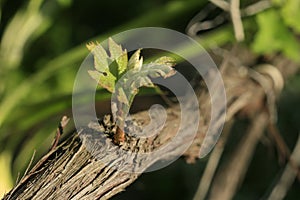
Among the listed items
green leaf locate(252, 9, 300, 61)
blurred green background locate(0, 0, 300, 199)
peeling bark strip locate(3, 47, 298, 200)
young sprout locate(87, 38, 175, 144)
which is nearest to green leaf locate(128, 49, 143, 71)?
young sprout locate(87, 38, 175, 144)

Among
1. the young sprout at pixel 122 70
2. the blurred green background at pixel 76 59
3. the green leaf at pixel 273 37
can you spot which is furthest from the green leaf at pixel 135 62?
the green leaf at pixel 273 37

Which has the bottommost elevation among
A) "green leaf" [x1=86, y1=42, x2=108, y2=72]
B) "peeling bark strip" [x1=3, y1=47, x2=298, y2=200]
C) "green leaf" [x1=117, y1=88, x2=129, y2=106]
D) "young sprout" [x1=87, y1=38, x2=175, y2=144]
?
"peeling bark strip" [x1=3, y1=47, x2=298, y2=200]

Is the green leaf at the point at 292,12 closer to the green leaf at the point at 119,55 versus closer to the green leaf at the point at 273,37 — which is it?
the green leaf at the point at 273,37

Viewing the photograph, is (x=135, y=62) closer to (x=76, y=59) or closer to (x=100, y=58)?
(x=100, y=58)

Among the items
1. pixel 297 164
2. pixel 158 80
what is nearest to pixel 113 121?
pixel 158 80

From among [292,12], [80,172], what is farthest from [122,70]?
[292,12]

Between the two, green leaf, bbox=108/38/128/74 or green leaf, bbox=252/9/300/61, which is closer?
green leaf, bbox=108/38/128/74

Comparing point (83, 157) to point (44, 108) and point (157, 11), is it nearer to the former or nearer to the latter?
point (44, 108)

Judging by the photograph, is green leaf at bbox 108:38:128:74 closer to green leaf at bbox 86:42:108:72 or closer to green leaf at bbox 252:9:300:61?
green leaf at bbox 86:42:108:72

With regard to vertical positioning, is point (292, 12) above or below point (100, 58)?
below
